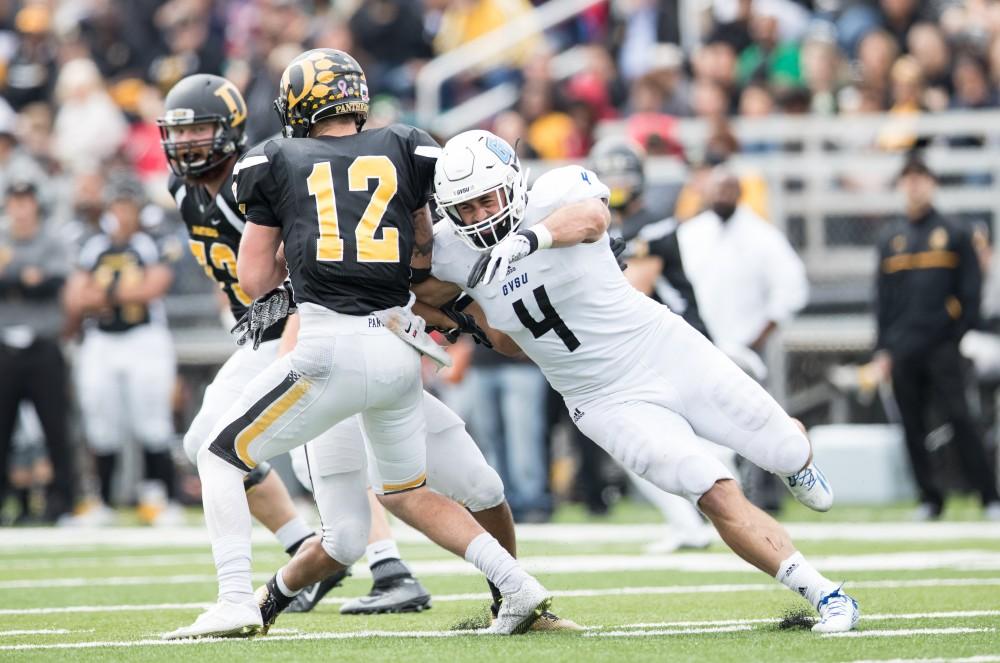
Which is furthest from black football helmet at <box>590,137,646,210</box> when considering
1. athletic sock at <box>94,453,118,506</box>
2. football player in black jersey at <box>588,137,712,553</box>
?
athletic sock at <box>94,453,118,506</box>

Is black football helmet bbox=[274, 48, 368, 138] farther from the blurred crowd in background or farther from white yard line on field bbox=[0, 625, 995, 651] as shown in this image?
the blurred crowd in background

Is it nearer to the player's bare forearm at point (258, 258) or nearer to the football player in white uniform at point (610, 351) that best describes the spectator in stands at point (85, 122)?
the player's bare forearm at point (258, 258)

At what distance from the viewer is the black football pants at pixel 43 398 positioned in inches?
466

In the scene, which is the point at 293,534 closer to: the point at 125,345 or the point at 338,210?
the point at 338,210

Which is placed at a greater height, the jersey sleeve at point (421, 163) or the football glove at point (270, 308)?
the jersey sleeve at point (421, 163)

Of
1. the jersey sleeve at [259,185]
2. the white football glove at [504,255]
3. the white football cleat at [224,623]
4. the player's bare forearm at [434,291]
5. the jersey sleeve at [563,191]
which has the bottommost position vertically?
the white football cleat at [224,623]

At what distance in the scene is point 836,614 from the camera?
539 cm

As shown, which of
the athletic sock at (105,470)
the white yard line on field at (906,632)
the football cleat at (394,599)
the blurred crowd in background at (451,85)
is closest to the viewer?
the white yard line on field at (906,632)

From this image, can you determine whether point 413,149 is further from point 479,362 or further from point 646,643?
point 479,362

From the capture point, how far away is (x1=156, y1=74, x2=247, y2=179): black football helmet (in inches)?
268

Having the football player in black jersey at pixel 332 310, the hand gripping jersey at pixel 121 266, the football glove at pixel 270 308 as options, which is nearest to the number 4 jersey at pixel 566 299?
the football player in black jersey at pixel 332 310

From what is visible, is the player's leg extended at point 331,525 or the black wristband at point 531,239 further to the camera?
the player's leg extended at point 331,525

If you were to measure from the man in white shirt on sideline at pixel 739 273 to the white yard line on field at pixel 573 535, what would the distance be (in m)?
0.83

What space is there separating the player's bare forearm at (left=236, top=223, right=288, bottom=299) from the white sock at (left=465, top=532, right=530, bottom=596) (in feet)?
3.61
